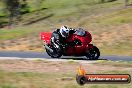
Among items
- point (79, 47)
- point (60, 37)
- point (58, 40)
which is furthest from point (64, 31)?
point (79, 47)

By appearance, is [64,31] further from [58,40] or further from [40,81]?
[40,81]

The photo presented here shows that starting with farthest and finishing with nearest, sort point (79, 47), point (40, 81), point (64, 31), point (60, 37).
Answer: point (79, 47)
point (60, 37)
point (64, 31)
point (40, 81)

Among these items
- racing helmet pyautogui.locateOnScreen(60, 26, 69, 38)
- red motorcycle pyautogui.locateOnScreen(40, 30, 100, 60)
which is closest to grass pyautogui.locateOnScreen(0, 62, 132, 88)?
racing helmet pyautogui.locateOnScreen(60, 26, 69, 38)

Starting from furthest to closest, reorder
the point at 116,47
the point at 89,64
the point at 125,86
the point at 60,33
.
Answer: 1. the point at 116,47
2. the point at 60,33
3. the point at 89,64
4. the point at 125,86

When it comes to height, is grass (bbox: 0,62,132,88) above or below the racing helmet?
above

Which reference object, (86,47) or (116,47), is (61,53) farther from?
(116,47)

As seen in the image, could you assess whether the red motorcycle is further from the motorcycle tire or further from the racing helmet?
the racing helmet

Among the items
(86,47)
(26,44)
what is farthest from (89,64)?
(26,44)

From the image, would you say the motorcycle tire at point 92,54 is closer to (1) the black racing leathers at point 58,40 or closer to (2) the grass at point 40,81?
(1) the black racing leathers at point 58,40

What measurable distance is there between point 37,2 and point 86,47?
357ft

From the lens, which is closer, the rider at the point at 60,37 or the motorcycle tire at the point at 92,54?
the rider at the point at 60,37

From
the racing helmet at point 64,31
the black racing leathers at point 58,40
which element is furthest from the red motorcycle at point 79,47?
the racing helmet at point 64,31

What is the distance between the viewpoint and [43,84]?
48.1ft

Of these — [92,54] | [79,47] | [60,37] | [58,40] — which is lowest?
→ [92,54]
